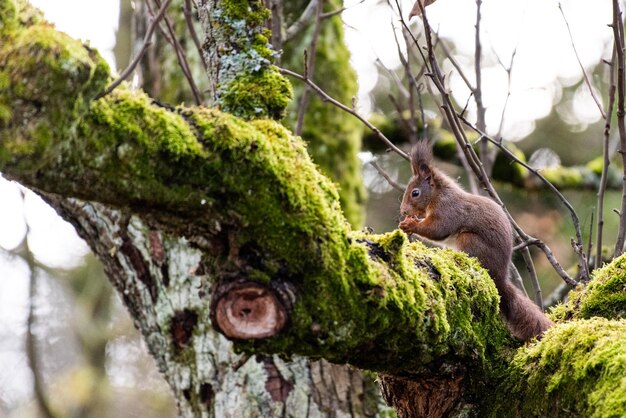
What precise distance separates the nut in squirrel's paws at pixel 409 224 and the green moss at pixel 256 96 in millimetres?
1754

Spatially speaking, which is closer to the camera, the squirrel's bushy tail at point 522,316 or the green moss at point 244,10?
the green moss at point 244,10

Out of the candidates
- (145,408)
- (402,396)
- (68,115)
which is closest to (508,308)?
(402,396)

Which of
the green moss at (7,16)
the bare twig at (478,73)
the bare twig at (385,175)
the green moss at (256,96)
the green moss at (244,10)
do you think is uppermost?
the bare twig at (478,73)

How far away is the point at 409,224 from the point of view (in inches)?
159

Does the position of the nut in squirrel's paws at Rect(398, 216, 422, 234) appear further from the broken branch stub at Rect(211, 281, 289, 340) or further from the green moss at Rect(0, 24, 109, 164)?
the green moss at Rect(0, 24, 109, 164)

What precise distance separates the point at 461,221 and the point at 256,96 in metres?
2.01

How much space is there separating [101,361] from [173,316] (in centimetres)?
448

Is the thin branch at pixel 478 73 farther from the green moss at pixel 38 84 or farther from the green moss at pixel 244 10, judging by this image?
the green moss at pixel 38 84

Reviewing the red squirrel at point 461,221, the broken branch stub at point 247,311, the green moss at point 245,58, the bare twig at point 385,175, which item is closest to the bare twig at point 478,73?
the red squirrel at point 461,221

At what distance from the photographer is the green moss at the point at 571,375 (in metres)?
2.13

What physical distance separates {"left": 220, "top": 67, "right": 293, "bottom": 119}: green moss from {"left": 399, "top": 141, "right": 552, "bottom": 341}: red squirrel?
4.83 ft

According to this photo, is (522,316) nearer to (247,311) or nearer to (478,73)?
(247,311)

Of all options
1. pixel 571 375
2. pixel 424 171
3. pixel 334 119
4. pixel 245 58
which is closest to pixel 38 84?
pixel 245 58

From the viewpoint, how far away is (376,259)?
7.59 feet
